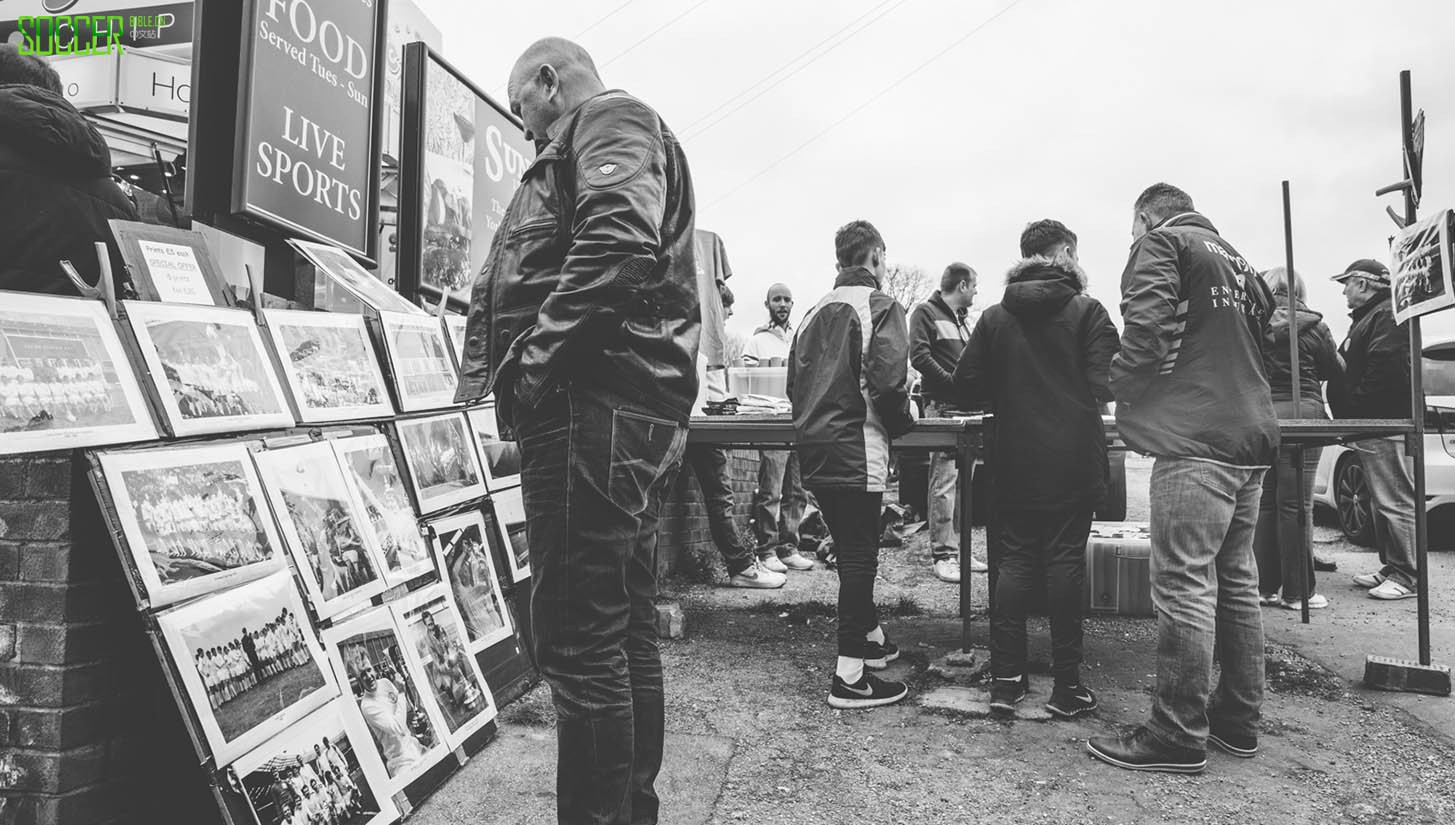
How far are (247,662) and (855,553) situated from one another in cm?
227

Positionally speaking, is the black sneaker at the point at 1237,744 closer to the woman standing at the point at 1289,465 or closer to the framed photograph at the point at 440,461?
the woman standing at the point at 1289,465

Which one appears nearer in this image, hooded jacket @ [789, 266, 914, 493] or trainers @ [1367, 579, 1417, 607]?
hooded jacket @ [789, 266, 914, 493]

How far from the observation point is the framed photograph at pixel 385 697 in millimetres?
2354

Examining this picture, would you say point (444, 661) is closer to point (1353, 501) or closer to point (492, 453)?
point (492, 453)

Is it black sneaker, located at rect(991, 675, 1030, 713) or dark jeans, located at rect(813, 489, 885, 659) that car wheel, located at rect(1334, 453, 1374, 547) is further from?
dark jeans, located at rect(813, 489, 885, 659)

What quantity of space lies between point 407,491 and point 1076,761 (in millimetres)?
2337

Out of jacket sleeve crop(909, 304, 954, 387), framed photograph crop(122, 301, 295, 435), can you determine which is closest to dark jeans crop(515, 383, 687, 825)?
framed photograph crop(122, 301, 295, 435)

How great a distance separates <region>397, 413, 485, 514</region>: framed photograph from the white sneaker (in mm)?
3451

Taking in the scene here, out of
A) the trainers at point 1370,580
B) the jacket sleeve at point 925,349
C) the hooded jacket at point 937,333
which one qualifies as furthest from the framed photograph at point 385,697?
the trainers at point 1370,580

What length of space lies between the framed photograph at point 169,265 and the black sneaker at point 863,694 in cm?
249

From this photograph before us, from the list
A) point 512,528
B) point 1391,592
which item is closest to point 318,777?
point 512,528

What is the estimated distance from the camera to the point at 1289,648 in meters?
4.49

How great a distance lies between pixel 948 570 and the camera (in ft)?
20.3

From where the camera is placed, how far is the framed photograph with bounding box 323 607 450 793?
7.72 feet
